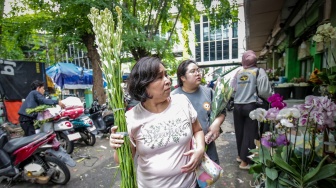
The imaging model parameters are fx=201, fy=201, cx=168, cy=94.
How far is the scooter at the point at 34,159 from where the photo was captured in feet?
9.32

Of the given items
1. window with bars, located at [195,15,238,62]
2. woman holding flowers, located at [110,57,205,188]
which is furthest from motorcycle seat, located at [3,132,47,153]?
window with bars, located at [195,15,238,62]

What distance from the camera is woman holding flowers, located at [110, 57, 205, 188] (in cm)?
116

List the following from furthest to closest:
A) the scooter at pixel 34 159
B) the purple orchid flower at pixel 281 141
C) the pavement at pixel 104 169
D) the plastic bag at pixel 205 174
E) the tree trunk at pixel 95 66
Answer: the tree trunk at pixel 95 66 < the pavement at pixel 104 169 < the scooter at pixel 34 159 < the purple orchid flower at pixel 281 141 < the plastic bag at pixel 205 174

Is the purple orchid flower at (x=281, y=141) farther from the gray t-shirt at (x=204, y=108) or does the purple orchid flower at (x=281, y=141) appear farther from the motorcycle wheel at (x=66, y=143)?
the motorcycle wheel at (x=66, y=143)

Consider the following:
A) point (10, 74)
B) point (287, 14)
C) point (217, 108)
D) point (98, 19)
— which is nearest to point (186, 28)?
point (287, 14)

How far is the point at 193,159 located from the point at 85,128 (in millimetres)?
4397

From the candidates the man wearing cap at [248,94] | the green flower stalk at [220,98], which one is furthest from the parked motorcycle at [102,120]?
the green flower stalk at [220,98]

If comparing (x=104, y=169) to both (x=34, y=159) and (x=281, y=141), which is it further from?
(x=281, y=141)

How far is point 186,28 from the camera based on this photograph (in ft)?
30.2

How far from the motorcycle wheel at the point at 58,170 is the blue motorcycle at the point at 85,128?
172cm

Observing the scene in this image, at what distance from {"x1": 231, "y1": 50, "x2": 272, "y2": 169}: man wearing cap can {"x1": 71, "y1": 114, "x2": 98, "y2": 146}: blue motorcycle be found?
3.47m

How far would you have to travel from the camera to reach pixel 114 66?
957 millimetres

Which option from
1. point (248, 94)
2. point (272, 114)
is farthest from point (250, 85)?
point (272, 114)

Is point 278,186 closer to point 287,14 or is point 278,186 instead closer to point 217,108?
point 217,108
